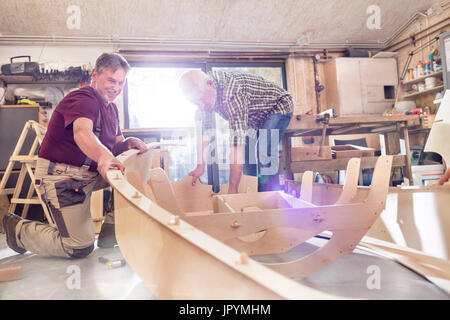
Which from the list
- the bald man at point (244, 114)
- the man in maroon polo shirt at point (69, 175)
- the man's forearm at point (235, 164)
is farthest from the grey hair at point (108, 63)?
the man's forearm at point (235, 164)

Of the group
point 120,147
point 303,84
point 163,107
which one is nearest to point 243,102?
point 120,147

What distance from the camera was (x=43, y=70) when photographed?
4.28m

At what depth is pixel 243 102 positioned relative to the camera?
2184 millimetres

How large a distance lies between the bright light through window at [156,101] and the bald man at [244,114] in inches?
111

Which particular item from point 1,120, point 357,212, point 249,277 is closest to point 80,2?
point 1,120

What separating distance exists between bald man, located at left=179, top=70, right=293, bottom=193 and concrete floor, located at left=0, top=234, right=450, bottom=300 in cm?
83

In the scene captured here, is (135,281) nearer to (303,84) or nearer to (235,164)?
(235,164)

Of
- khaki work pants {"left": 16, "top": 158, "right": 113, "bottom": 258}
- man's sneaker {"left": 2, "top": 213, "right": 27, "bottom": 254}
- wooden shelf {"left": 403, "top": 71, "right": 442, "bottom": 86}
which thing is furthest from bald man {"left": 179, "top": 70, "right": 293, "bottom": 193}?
wooden shelf {"left": 403, "top": 71, "right": 442, "bottom": 86}

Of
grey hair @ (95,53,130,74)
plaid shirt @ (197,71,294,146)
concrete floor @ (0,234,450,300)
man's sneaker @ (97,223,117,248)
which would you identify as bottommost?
concrete floor @ (0,234,450,300)

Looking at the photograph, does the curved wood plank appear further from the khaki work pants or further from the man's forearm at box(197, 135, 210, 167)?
the man's forearm at box(197, 135, 210, 167)

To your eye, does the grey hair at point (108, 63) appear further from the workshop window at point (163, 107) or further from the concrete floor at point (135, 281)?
the workshop window at point (163, 107)

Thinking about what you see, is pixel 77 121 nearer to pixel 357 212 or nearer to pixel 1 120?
pixel 357 212

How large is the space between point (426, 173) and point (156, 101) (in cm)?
418

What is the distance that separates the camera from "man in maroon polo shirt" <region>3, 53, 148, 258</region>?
1.66 m
